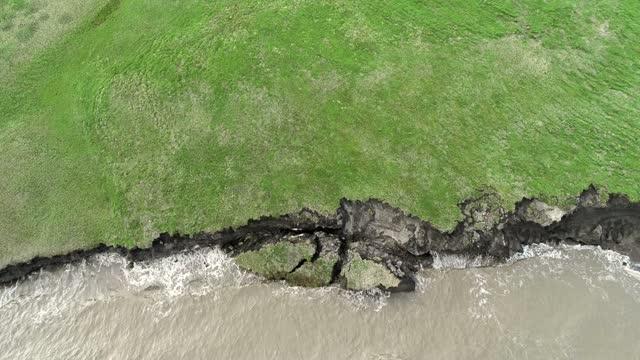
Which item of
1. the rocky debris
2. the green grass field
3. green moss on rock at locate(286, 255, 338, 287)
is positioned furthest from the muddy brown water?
the green grass field

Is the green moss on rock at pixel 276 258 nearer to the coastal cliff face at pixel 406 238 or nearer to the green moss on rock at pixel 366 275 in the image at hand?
the coastal cliff face at pixel 406 238

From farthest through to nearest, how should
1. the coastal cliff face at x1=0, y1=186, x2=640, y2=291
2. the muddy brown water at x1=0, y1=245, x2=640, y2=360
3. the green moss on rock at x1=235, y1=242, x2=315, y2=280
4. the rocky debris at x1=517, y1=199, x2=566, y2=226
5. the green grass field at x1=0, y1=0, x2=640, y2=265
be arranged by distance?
the green grass field at x1=0, y1=0, x2=640, y2=265 < the rocky debris at x1=517, y1=199, x2=566, y2=226 < the green moss on rock at x1=235, y1=242, x2=315, y2=280 < the coastal cliff face at x1=0, y1=186, x2=640, y2=291 < the muddy brown water at x1=0, y1=245, x2=640, y2=360

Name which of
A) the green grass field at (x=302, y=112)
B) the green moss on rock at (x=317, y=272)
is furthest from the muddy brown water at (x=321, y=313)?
the green grass field at (x=302, y=112)

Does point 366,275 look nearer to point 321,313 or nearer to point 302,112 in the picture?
point 321,313

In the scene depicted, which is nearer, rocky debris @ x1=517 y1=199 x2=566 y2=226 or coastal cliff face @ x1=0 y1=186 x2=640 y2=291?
coastal cliff face @ x1=0 y1=186 x2=640 y2=291

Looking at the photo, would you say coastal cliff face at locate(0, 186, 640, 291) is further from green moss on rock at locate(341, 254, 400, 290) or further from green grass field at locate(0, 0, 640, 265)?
green grass field at locate(0, 0, 640, 265)
